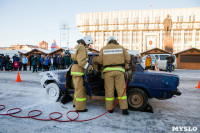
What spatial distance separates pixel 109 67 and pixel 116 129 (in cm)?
150

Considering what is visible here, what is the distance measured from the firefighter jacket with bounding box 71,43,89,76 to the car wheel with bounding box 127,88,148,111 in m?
1.46

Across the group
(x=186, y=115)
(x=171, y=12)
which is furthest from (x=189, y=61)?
(x=171, y=12)

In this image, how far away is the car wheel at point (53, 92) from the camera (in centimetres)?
476

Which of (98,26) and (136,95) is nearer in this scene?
(136,95)

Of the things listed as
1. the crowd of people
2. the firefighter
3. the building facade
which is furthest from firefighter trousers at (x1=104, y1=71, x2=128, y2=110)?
the building facade

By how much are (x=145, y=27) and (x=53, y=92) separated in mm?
55881

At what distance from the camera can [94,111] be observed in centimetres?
395

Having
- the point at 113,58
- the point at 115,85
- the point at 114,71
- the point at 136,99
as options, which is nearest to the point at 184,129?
the point at 136,99

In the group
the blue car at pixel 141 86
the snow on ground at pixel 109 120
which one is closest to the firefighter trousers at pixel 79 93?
the blue car at pixel 141 86

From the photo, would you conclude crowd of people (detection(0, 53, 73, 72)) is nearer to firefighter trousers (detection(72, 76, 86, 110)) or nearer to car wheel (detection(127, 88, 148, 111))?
firefighter trousers (detection(72, 76, 86, 110))

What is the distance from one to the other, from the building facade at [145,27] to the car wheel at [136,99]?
52.7 meters

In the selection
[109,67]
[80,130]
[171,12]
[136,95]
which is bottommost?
[80,130]

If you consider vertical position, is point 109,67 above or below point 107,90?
above

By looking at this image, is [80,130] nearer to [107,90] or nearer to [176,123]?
[107,90]
